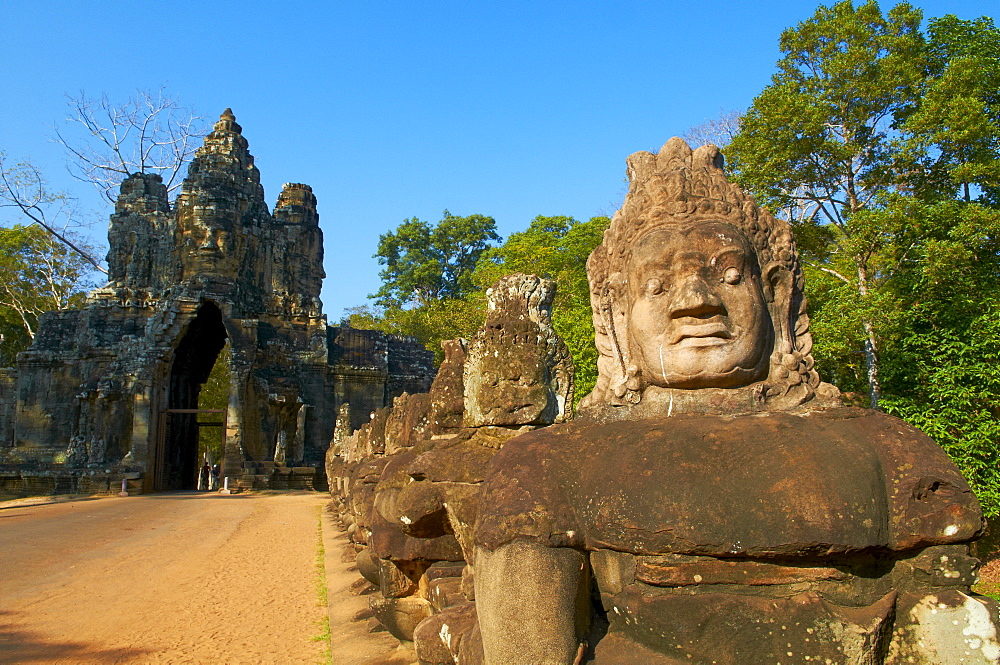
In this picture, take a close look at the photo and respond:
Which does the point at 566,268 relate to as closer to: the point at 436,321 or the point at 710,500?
the point at 436,321

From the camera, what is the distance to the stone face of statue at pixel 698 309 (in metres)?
2.49

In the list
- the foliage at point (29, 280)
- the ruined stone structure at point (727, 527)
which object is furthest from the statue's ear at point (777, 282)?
the foliage at point (29, 280)

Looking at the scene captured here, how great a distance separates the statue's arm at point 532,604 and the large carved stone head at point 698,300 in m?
0.73

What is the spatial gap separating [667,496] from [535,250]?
899 inches

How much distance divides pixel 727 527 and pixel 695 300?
0.79 m

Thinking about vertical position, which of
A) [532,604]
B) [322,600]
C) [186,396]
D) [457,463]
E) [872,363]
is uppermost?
[186,396]

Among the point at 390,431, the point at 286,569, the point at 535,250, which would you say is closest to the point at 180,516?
the point at 286,569

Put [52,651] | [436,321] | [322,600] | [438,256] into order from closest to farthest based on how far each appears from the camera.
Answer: [52,651], [322,600], [436,321], [438,256]

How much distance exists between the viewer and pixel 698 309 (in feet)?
8.18

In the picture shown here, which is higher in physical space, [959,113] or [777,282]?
[959,113]

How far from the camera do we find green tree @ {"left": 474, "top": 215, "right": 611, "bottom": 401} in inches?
507

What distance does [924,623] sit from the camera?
1967mm

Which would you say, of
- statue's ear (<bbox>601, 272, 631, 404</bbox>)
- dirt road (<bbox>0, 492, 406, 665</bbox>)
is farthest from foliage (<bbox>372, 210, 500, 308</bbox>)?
statue's ear (<bbox>601, 272, 631, 404</bbox>)

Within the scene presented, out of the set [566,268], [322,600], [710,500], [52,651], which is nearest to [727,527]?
[710,500]
